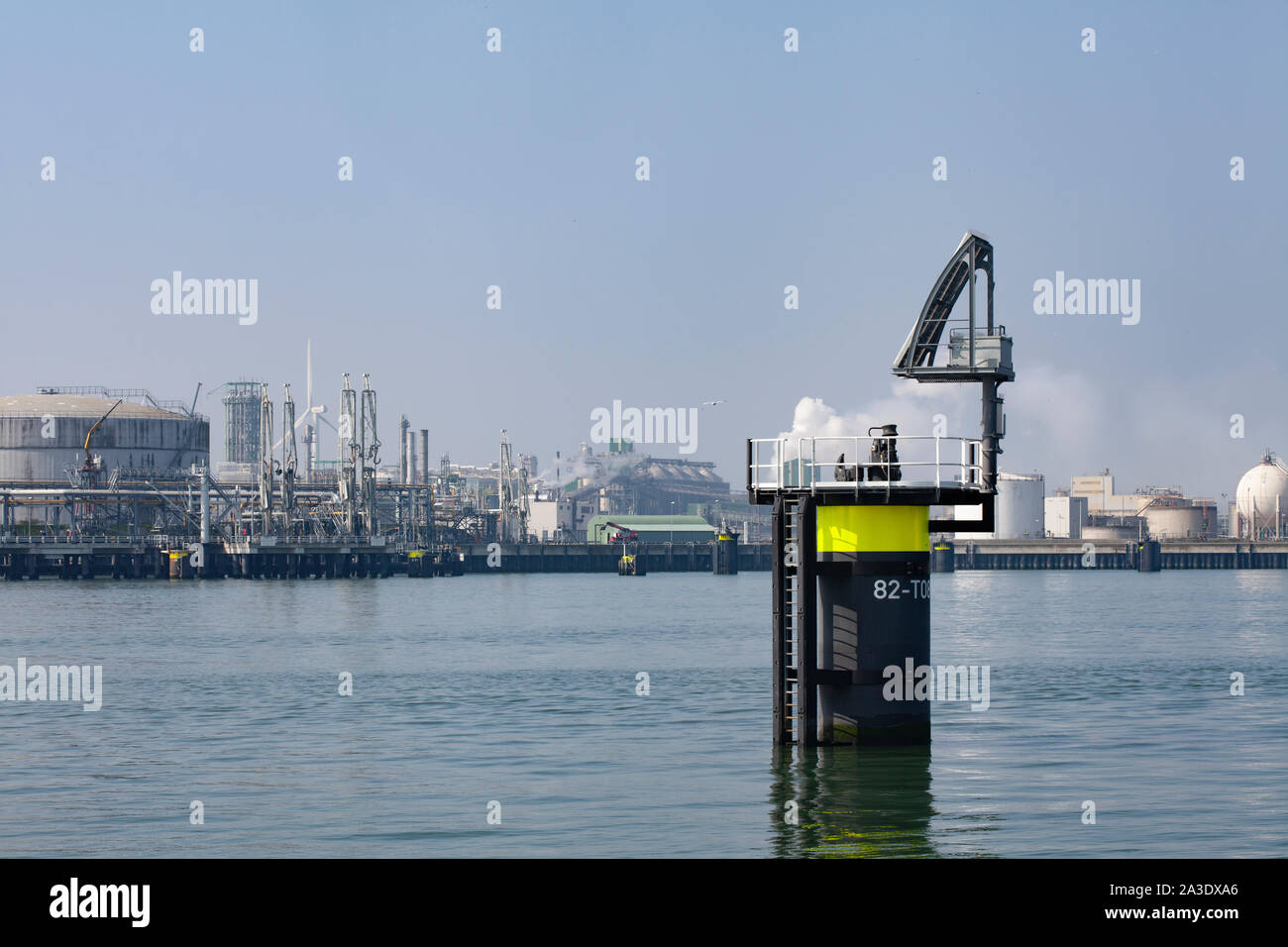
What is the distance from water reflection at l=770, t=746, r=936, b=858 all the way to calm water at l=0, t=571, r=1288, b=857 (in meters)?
0.05

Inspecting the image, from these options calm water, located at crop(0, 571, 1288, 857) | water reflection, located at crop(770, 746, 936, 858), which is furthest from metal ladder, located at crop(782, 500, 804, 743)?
calm water, located at crop(0, 571, 1288, 857)

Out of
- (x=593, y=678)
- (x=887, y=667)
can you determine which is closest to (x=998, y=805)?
(x=887, y=667)

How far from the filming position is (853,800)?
82.3 feet

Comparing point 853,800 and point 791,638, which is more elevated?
point 791,638

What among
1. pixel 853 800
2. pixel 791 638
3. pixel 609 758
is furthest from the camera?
pixel 609 758

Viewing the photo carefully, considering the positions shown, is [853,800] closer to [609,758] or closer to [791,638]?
[791,638]

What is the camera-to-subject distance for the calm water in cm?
2352

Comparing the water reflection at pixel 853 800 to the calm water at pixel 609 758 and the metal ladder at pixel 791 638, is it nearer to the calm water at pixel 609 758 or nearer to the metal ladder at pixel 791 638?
the calm water at pixel 609 758

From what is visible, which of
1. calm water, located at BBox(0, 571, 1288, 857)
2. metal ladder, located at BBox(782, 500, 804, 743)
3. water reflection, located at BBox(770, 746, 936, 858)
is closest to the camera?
water reflection, located at BBox(770, 746, 936, 858)

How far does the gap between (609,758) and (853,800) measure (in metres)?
8.09

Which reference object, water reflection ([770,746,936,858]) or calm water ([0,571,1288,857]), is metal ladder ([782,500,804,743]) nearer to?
water reflection ([770,746,936,858])

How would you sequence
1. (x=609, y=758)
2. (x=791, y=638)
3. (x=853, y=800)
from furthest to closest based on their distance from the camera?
(x=609, y=758) < (x=791, y=638) < (x=853, y=800)

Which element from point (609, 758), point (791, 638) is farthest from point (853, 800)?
point (609, 758)
